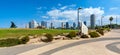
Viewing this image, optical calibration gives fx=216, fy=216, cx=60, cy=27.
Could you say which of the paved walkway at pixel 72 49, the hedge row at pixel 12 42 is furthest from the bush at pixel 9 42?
the paved walkway at pixel 72 49

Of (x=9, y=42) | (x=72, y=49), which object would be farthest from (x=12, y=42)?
(x=72, y=49)

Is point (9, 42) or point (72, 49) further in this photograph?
point (9, 42)

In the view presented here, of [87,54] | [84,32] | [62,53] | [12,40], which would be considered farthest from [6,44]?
[84,32]

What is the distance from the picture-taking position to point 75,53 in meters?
16.6

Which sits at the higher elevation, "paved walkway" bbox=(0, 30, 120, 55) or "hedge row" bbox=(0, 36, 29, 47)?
"hedge row" bbox=(0, 36, 29, 47)

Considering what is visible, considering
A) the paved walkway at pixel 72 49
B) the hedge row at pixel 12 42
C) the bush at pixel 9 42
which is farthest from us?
the hedge row at pixel 12 42

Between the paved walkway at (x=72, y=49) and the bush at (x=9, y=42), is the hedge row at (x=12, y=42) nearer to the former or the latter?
the bush at (x=9, y=42)

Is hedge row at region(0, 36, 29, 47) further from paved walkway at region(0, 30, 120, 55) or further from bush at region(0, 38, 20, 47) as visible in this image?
paved walkway at region(0, 30, 120, 55)

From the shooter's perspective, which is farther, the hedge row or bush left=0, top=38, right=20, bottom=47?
the hedge row

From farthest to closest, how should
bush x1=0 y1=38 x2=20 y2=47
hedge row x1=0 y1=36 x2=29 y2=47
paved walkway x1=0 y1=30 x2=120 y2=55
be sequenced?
hedge row x1=0 y1=36 x2=29 y2=47
bush x1=0 y1=38 x2=20 y2=47
paved walkway x1=0 y1=30 x2=120 y2=55

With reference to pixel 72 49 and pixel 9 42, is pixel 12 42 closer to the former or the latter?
pixel 9 42

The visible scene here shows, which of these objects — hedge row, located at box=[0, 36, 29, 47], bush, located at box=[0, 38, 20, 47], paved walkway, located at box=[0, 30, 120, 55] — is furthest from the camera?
hedge row, located at box=[0, 36, 29, 47]

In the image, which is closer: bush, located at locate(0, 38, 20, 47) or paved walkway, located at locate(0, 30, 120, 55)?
paved walkway, located at locate(0, 30, 120, 55)

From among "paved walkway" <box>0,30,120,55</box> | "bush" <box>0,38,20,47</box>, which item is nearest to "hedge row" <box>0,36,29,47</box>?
"bush" <box>0,38,20,47</box>
